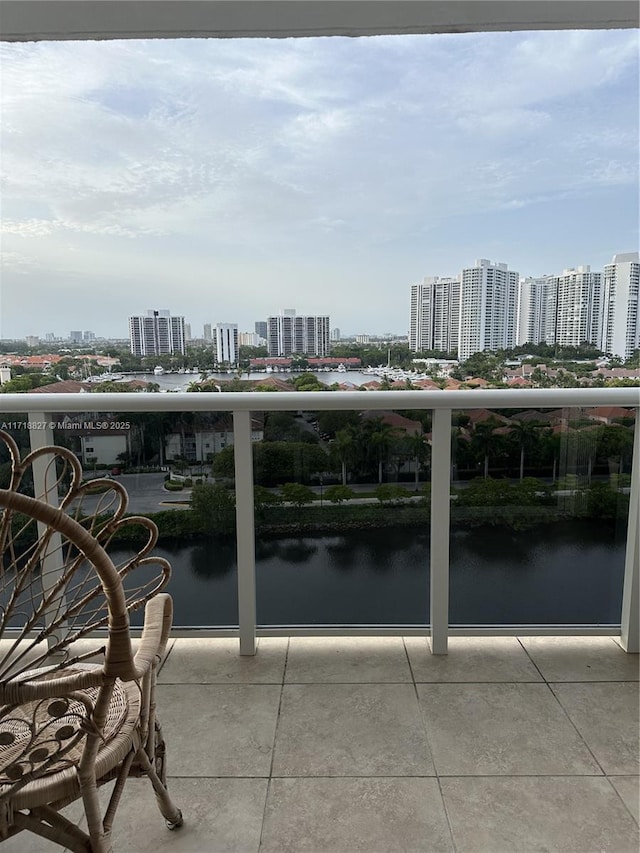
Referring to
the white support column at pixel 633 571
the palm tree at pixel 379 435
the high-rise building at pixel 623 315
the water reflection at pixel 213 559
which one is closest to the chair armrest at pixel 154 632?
the water reflection at pixel 213 559

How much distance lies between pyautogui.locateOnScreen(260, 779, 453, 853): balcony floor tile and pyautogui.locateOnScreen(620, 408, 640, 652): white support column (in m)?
1.28

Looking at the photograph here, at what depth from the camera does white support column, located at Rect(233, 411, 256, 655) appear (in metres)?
2.58

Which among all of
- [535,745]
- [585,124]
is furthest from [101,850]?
[585,124]

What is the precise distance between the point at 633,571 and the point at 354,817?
1.68 m

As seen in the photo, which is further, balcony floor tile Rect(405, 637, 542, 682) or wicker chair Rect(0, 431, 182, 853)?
balcony floor tile Rect(405, 637, 542, 682)

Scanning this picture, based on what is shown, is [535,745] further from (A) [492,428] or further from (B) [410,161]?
(B) [410,161]

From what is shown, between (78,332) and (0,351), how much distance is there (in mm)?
360

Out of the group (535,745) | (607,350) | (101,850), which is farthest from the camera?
(607,350)

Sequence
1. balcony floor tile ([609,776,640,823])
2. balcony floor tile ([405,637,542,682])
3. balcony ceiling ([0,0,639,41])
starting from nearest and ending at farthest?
balcony floor tile ([609,776,640,823]), balcony ceiling ([0,0,639,41]), balcony floor tile ([405,637,542,682])

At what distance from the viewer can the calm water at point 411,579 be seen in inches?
103

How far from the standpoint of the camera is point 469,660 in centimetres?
250

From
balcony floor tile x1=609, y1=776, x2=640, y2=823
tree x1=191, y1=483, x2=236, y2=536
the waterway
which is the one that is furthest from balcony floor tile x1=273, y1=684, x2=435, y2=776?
the waterway

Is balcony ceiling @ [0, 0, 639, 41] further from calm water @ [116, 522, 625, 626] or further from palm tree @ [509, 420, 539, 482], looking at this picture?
calm water @ [116, 522, 625, 626]

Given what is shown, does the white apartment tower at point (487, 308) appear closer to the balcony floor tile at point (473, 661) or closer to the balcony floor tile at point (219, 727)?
the balcony floor tile at point (473, 661)
